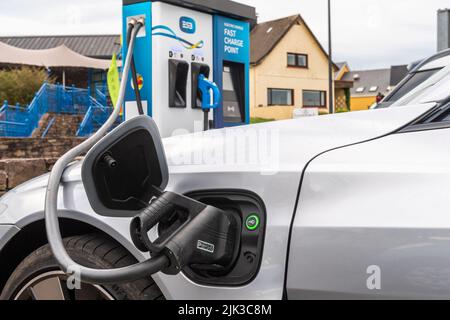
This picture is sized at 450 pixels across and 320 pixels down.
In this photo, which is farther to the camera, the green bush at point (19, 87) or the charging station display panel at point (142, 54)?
the green bush at point (19, 87)

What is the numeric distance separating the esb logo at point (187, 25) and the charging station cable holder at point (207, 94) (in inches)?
20.0

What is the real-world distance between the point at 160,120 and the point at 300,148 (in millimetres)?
4270

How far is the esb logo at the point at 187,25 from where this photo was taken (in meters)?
5.76

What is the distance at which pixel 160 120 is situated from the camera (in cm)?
570

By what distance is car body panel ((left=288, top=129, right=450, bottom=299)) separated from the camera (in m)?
1.28

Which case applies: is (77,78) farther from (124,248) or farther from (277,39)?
(124,248)

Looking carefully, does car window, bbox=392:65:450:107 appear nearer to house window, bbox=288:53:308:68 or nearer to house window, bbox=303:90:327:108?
house window, bbox=303:90:327:108

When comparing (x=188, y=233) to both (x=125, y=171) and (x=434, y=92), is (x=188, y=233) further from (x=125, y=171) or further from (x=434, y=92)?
(x=434, y=92)

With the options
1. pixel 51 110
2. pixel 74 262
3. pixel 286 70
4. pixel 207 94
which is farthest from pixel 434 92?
pixel 286 70

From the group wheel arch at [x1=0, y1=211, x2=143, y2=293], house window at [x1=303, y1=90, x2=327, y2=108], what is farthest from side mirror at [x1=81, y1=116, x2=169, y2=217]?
house window at [x1=303, y1=90, x2=327, y2=108]

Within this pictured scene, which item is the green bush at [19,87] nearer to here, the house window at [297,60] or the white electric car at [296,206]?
the house window at [297,60]

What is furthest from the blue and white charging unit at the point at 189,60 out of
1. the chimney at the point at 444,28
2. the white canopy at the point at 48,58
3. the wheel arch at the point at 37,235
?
the white canopy at the point at 48,58

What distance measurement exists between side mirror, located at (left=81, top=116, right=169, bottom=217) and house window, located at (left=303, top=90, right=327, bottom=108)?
105 ft
